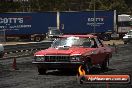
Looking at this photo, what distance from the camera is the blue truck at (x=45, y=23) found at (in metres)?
59.6

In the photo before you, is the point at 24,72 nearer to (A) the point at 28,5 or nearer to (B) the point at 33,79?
(B) the point at 33,79

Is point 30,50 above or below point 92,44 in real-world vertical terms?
below

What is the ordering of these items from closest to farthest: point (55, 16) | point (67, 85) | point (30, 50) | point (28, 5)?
point (67, 85), point (30, 50), point (55, 16), point (28, 5)

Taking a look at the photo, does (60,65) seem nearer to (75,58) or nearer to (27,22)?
(75,58)

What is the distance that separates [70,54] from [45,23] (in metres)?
43.5

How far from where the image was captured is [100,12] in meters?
61.8

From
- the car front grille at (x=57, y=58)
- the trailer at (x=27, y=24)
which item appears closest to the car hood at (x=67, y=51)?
the car front grille at (x=57, y=58)

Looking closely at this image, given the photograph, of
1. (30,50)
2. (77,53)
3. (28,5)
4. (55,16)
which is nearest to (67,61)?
(77,53)

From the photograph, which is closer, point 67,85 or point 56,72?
point 67,85

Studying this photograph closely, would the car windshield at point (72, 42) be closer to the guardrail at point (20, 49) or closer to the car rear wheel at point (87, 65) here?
the car rear wheel at point (87, 65)

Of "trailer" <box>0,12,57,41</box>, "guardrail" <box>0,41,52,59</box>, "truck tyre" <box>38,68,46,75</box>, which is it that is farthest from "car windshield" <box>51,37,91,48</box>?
"trailer" <box>0,12,57,41</box>

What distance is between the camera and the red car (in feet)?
53.8

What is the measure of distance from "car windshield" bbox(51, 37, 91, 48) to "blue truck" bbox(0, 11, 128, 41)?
41.0 m

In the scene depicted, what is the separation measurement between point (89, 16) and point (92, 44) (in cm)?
4352
